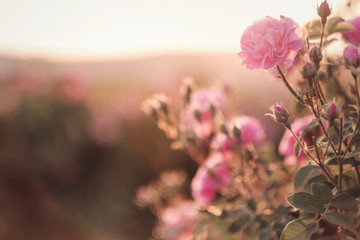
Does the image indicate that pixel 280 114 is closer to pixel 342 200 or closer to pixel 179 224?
pixel 342 200

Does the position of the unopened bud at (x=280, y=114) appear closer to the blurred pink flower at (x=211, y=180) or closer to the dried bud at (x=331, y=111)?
the dried bud at (x=331, y=111)

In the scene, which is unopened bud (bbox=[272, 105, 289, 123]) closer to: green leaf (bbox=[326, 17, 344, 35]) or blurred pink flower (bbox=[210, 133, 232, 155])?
green leaf (bbox=[326, 17, 344, 35])

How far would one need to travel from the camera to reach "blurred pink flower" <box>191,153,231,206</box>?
970mm

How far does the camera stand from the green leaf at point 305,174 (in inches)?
25.1

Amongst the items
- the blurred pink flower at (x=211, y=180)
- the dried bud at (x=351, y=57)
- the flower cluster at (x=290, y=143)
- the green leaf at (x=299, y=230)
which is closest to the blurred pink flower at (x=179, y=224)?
the flower cluster at (x=290, y=143)

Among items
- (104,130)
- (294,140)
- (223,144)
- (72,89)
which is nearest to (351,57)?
(294,140)

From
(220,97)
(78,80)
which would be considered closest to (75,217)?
(78,80)

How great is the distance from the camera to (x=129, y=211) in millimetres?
2697

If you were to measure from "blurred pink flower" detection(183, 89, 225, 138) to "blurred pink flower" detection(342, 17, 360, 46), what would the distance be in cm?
33

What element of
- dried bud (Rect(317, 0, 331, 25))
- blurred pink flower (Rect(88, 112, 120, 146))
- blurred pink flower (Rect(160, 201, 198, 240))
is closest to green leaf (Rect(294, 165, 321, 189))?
dried bud (Rect(317, 0, 331, 25))

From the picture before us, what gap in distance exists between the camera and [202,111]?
1.00 m

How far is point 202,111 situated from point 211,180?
158 mm

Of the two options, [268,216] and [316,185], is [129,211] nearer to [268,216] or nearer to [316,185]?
[268,216]

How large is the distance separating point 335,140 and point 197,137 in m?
0.38
